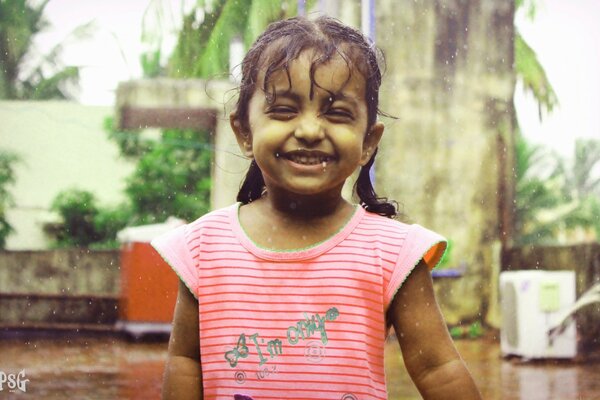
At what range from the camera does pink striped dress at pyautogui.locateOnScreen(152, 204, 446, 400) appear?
1.56m

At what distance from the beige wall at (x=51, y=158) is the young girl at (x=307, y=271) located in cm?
862

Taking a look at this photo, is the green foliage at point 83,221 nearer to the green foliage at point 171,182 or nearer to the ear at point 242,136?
the green foliage at point 171,182

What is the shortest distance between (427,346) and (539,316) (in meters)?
4.93

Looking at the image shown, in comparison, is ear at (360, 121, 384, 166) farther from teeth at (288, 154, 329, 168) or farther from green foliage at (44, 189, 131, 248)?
green foliage at (44, 189, 131, 248)

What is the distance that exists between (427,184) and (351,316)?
6.26 m

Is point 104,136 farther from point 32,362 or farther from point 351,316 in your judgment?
point 351,316

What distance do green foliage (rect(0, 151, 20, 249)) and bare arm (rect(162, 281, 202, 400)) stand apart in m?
8.54

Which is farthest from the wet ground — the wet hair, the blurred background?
the wet hair

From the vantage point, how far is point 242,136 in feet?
5.79

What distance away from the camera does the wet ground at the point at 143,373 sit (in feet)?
15.6

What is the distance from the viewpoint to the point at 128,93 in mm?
7586

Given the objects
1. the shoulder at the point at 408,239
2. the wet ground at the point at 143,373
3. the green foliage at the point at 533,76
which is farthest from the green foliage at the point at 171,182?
the shoulder at the point at 408,239

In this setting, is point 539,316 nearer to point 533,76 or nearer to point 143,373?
point 143,373

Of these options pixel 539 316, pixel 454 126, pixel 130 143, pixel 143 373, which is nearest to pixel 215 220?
pixel 143 373
